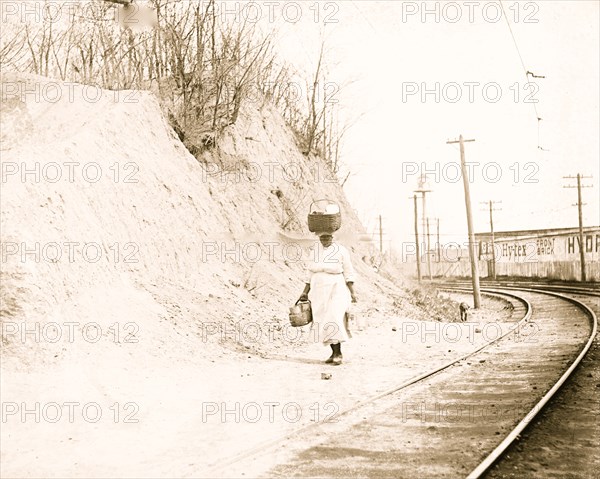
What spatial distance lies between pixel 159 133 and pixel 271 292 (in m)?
3.66

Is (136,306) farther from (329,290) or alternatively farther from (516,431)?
(516,431)

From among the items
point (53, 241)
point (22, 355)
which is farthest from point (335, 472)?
point (53, 241)

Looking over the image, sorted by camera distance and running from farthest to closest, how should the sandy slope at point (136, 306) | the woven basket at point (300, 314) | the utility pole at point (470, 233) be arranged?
the utility pole at point (470, 233), the woven basket at point (300, 314), the sandy slope at point (136, 306)

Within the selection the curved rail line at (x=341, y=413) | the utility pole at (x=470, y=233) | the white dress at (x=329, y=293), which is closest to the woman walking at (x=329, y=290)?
the white dress at (x=329, y=293)

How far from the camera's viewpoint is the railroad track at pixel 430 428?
6.23 metres

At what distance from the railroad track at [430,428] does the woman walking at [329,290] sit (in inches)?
54.0

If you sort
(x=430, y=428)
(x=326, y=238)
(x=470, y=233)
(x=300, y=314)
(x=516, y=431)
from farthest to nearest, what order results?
1. (x=470, y=233)
2. (x=326, y=238)
3. (x=300, y=314)
4. (x=430, y=428)
5. (x=516, y=431)

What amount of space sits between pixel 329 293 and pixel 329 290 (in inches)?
1.7

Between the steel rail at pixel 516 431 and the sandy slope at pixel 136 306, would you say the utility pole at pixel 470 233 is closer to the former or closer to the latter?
the sandy slope at pixel 136 306

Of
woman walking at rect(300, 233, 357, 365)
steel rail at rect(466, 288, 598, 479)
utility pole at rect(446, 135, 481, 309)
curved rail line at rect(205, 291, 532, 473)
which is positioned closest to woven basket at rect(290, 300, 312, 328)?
woman walking at rect(300, 233, 357, 365)

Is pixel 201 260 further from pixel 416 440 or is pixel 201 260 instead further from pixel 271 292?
pixel 416 440

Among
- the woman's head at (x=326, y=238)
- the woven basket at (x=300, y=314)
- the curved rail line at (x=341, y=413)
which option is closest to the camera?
the curved rail line at (x=341, y=413)

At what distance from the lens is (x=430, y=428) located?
25.1 feet

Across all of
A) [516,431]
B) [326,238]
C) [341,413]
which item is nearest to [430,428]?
[516,431]
